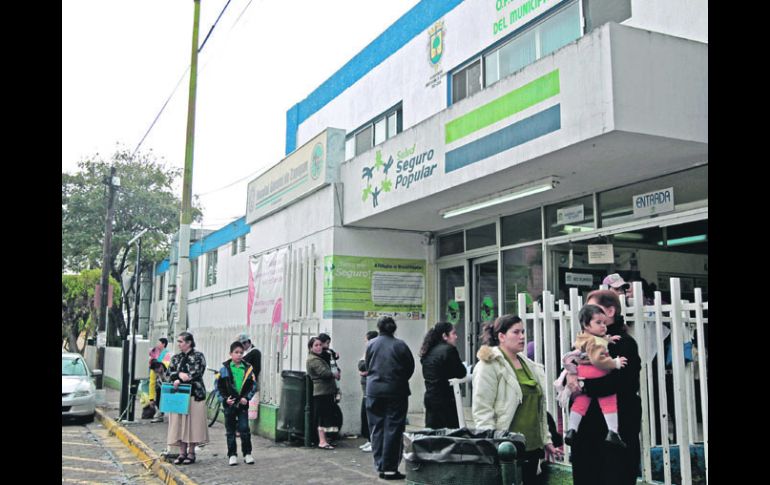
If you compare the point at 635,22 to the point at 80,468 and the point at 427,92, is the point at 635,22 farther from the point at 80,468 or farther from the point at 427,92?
the point at 80,468

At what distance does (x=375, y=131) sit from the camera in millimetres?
14656

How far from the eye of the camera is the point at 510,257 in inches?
405

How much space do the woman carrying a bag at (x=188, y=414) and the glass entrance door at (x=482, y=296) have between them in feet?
14.0

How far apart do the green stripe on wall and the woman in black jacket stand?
2.50 m

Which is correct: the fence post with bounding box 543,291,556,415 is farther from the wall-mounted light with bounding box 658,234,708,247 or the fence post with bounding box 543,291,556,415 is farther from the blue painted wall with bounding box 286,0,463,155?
the blue painted wall with bounding box 286,0,463,155

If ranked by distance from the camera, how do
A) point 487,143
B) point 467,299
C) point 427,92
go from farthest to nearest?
point 427,92, point 467,299, point 487,143

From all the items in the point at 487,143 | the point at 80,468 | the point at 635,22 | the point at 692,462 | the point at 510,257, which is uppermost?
the point at 635,22

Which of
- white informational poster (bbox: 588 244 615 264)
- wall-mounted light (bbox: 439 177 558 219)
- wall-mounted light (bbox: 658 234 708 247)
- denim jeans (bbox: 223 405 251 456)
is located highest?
wall-mounted light (bbox: 439 177 558 219)

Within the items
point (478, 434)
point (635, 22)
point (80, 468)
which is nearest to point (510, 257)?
point (635, 22)

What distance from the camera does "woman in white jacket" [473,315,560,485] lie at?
5250 millimetres

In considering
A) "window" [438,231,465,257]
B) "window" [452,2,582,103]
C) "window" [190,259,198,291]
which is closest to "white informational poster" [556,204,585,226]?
"window" [452,2,582,103]

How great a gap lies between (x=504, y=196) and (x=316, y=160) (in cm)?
436

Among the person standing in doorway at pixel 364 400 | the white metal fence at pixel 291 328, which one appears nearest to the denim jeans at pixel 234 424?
the person standing in doorway at pixel 364 400
